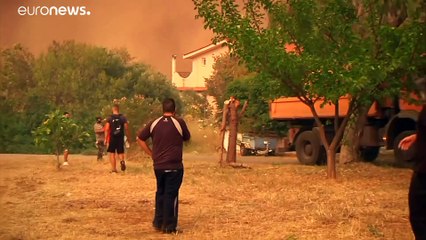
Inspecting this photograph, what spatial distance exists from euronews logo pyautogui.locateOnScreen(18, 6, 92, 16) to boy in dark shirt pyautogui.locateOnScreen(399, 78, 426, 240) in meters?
12.8

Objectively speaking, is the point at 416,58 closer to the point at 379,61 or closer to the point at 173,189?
the point at 379,61

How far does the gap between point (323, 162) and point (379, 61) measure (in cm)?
757

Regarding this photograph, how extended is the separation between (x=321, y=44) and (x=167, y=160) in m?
6.17

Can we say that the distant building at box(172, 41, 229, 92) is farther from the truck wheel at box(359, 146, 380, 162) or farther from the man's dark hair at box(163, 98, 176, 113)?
the man's dark hair at box(163, 98, 176, 113)

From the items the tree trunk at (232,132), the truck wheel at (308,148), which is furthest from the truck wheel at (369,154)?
the tree trunk at (232,132)

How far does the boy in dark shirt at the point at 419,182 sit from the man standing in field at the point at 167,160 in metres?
3.35

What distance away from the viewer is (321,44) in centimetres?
1274

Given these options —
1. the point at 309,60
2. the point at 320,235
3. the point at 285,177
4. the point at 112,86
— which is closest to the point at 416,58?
the point at 309,60

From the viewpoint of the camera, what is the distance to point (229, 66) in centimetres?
4166

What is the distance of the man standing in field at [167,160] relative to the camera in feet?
24.9

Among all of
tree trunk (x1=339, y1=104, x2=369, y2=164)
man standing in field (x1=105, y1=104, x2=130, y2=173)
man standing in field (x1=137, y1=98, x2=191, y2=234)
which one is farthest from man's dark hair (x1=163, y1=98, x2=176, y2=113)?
tree trunk (x1=339, y1=104, x2=369, y2=164)

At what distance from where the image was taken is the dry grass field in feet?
24.8

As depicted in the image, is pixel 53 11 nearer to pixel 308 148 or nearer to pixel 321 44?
pixel 321 44

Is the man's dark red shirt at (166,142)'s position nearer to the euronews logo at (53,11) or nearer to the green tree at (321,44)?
the green tree at (321,44)
